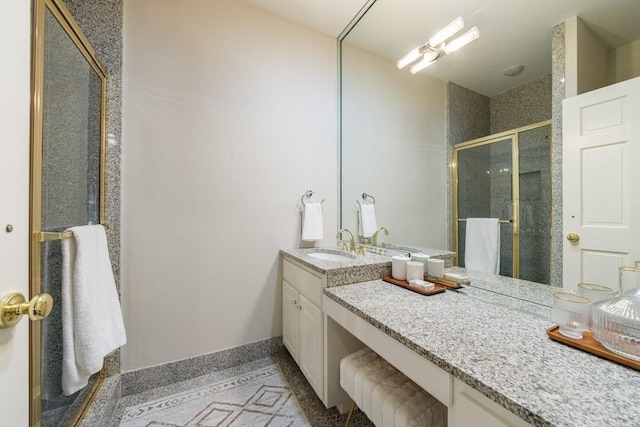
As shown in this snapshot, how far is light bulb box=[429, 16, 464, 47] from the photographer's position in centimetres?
128

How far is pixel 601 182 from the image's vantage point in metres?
0.78

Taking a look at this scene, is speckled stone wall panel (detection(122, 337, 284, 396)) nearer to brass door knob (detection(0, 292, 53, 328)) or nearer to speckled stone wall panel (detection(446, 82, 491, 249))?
brass door knob (detection(0, 292, 53, 328))

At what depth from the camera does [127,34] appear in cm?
146

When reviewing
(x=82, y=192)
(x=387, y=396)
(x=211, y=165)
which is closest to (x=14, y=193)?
(x=82, y=192)

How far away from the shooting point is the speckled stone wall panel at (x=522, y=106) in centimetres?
94

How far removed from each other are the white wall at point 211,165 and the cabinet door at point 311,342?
45 cm

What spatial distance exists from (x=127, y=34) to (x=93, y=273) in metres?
1.46

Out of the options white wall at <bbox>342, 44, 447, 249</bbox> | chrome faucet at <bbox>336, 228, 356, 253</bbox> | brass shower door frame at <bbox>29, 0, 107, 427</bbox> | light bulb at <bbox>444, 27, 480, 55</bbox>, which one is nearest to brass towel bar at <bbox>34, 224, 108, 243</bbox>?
brass shower door frame at <bbox>29, 0, 107, 427</bbox>

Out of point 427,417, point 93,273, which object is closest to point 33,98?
point 93,273

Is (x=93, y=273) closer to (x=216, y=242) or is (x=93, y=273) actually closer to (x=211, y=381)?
(x=216, y=242)

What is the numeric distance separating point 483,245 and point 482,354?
2.27ft

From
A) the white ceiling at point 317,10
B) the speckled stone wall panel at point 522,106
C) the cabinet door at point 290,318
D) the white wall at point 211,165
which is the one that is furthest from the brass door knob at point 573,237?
the white ceiling at point 317,10

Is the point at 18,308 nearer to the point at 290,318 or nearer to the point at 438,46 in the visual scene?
the point at 290,318

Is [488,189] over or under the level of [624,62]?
under
